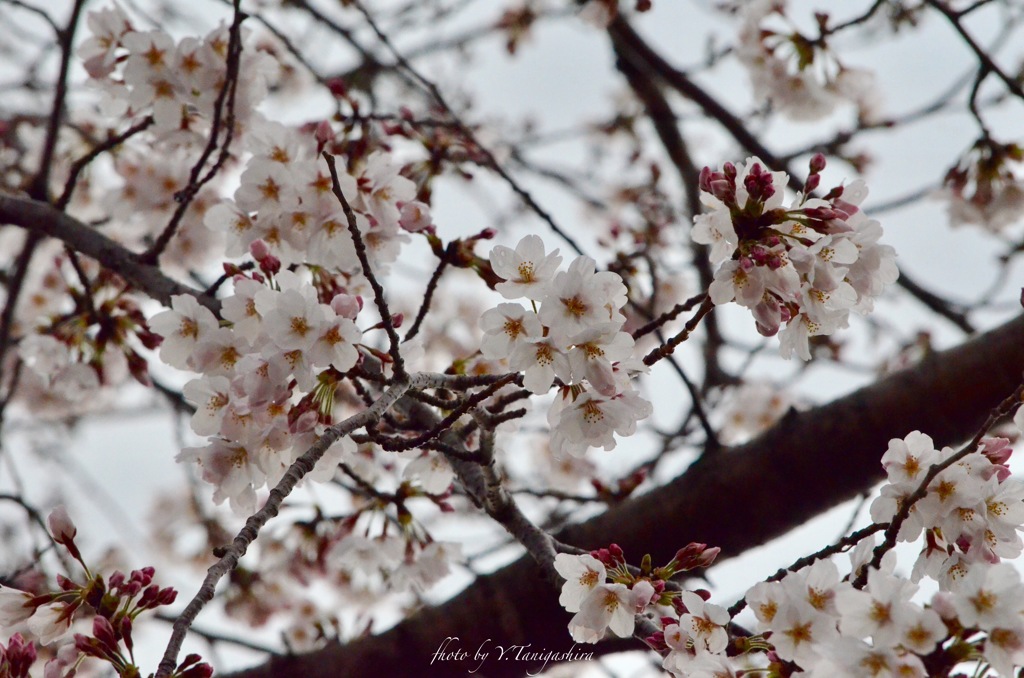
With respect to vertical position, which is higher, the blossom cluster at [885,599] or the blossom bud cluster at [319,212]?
the blossom bud cluster at [319,212]

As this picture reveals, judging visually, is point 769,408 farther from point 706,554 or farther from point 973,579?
point 973,579

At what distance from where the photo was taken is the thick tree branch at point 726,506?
243 cm

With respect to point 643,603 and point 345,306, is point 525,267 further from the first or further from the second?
point 643,603

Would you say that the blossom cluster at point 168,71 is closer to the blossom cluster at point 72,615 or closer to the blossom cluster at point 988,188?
the blossom cluster at point 72,615

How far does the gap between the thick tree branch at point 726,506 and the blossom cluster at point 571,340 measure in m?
0.94

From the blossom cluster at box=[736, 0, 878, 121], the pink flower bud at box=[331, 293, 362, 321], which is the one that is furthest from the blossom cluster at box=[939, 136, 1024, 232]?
the pink flower bud at box=[331, 293, 362, 321]

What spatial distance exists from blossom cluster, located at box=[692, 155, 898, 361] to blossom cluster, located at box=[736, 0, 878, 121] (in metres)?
1.72

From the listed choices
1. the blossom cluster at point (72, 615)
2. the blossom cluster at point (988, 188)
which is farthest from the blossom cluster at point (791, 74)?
the blossom cluster at point (72, 615)

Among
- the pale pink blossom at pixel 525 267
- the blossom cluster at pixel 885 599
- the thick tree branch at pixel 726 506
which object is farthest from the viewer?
the thick tree branch at pixel 726 506

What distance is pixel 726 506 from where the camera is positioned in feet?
8.13

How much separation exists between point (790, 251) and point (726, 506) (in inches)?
48.5

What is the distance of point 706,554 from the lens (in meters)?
1.63

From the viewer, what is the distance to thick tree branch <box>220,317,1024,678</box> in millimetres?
2430

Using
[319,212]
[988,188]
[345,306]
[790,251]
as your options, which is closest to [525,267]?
[345,306]
